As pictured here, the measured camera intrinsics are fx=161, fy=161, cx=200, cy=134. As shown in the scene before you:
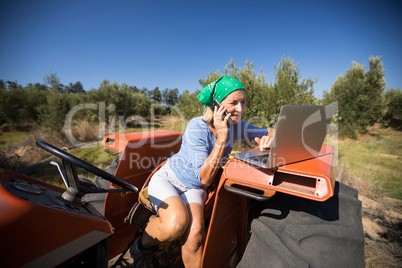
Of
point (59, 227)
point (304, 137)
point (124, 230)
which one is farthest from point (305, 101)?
point (59, 227)

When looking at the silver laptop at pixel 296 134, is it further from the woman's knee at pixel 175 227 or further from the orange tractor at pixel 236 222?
the woman's knee at pixel 175 227

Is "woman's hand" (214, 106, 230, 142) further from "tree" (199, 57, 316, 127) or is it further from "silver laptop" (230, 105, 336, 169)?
"tree" (199, 57, 316, 127)

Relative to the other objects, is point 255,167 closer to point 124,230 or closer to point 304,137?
point 304,137

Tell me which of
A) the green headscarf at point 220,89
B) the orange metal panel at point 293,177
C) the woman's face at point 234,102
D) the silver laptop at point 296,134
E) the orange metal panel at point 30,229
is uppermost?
the green headscarf at point 220,89

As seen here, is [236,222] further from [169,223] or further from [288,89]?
[288,89]

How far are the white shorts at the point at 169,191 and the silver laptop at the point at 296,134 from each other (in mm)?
594

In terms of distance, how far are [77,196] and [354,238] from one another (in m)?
1.64

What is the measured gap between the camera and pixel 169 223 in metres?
1.23

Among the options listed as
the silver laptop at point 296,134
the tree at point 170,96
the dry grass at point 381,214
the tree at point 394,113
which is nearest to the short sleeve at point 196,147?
the silver laptop at point 296,134

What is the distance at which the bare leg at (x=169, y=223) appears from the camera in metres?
1.23

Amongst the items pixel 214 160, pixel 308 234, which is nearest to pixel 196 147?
pixel 214 160

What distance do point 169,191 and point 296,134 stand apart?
1098 mm

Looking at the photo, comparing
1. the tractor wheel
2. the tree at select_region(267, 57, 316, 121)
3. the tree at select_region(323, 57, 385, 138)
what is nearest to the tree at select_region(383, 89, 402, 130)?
the tree at select_region(323, 57, 385, 138)

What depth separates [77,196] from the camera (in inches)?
41.1
